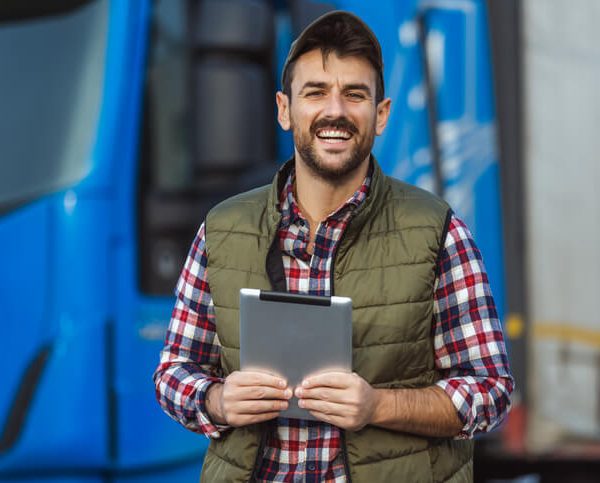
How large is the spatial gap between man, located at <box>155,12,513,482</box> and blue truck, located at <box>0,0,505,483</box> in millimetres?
1917

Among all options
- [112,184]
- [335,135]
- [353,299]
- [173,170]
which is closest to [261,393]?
[353,299]

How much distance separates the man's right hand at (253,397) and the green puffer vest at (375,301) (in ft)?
0.25

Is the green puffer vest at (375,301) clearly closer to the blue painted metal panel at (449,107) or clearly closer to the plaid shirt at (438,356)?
the plaid shirt at (438,356)

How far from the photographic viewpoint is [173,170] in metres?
4.01

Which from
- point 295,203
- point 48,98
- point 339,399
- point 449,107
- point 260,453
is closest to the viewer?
A: point 339,399

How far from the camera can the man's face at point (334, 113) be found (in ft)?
5.75

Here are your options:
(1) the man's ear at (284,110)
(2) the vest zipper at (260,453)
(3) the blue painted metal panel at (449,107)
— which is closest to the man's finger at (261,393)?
(2) the vest zipper at (260,453)

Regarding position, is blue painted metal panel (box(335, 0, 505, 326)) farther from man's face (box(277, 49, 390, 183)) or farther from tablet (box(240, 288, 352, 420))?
tablet (box(240, 288, 352, 420))

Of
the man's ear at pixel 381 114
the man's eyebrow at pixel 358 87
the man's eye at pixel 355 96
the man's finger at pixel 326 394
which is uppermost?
the man's eyebrow at pixel 358 87

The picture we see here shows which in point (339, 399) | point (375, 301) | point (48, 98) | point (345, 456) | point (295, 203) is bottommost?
point (345, 456)

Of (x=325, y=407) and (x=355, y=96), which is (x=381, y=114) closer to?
(x=355, y=96)

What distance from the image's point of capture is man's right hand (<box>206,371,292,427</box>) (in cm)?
165

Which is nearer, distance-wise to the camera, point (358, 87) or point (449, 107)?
point (358, 87)

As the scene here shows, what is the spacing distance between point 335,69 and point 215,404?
23.6 inches
